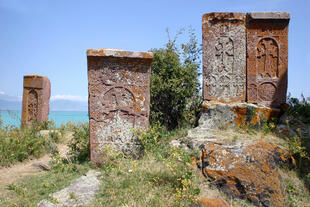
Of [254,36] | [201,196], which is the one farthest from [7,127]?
[254,36]

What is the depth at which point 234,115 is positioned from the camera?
5.81m

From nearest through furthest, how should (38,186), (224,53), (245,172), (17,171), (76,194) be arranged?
(76,194), (245,172), (38,186), (17,171), (224,53)

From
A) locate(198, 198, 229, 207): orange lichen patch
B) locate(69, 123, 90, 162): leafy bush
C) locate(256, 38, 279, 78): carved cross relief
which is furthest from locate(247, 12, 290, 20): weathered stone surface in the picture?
locate(69, 123, 90, 162): leafy bush

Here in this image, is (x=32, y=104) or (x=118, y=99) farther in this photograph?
(x=32, y=104)

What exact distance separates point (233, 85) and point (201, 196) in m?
3.62

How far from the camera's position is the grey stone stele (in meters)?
3.03

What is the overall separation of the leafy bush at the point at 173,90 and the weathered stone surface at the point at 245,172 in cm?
300

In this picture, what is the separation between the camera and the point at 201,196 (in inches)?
129

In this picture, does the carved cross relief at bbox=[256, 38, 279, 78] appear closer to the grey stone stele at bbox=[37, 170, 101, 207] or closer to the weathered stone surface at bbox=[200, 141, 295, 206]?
the weathered stone surface at bbox=[200, 141, 295, 206]

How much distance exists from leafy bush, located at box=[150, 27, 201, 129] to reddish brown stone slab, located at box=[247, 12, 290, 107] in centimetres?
154

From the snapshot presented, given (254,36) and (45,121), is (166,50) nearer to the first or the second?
(254,36)

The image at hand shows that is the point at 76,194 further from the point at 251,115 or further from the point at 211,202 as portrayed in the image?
the point at 251,115

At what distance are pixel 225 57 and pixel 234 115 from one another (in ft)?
4.84

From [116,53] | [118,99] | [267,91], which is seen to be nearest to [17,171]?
[118,99]
